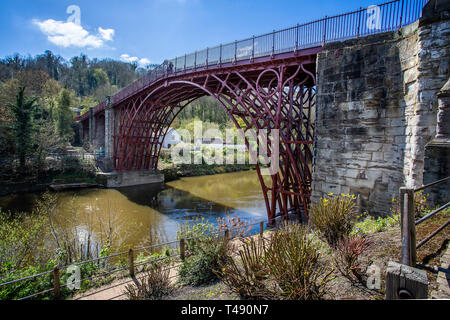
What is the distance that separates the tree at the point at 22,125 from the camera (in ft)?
61.8

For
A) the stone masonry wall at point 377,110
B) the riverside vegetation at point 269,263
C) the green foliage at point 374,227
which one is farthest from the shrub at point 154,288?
the stone masonry wall at point 377,110

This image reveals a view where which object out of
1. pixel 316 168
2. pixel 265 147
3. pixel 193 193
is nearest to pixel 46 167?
pixel 193 193

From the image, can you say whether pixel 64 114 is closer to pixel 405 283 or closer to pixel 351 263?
pixel 351 263

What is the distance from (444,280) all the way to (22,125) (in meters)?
24.3

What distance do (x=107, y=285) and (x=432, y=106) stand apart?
294 inches

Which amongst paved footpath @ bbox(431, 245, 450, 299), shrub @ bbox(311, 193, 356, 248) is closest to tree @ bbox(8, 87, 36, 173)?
shrub @ bbox(311, 193, 356, 248)

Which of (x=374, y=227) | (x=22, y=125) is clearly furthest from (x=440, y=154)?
(x=22, y=125)

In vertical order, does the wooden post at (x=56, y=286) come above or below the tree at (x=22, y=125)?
below

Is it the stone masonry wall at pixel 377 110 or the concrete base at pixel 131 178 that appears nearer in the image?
the stone masonry wall at pixel 377 110

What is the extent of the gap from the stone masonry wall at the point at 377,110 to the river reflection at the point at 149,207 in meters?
7.08

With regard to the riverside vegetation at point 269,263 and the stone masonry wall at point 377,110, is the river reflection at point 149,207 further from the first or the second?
the stone masonry wall at point 377,110

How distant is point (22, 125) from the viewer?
19016mm

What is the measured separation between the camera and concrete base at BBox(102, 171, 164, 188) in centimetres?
2167

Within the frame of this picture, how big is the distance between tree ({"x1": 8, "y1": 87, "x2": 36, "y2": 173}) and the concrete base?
579 centimetres
